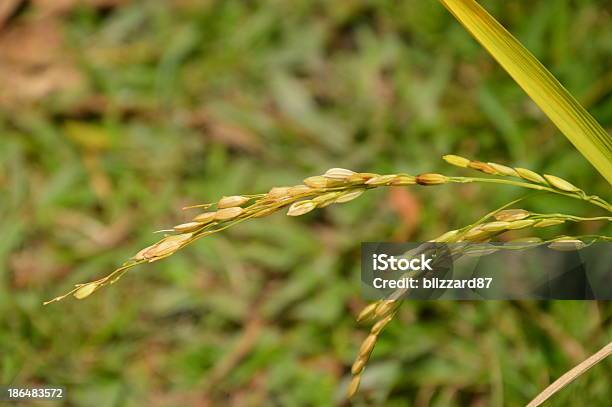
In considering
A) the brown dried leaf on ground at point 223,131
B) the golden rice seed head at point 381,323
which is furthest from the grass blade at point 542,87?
the brown dried leaf on ground at point 223,131

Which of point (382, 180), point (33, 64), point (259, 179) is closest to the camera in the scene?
point (382, 180)

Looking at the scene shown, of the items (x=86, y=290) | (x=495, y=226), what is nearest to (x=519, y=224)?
(x=495, y=226)

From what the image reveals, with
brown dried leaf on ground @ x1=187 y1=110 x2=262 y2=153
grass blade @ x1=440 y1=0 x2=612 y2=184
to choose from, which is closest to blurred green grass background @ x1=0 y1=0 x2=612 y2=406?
brown dried leaf on ground @ x1=187 y1=110 x2=262 y2=153

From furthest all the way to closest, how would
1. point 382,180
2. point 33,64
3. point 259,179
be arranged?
point 33,64
point 259,179
point 382,180

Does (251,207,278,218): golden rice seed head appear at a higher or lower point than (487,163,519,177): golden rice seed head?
lower

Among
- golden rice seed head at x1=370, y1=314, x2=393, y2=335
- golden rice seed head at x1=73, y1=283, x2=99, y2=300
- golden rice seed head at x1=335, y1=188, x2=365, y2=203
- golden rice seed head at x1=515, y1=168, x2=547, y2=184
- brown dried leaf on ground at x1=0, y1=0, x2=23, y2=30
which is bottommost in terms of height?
brown dried leaf on ground at x1=0, y1=0, x2=23, y2=30

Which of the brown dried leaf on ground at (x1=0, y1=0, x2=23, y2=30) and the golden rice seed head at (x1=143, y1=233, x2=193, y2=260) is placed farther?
the brown dried leaf on ground at (x1=0, y1=0, x2=23, y2=30)

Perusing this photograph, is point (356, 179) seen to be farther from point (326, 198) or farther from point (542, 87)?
point (542, 87)

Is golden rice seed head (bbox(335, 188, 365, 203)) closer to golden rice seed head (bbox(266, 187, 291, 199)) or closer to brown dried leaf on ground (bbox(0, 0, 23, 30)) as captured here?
golden rice seed head (bbox(266, 187, 291, 199))
